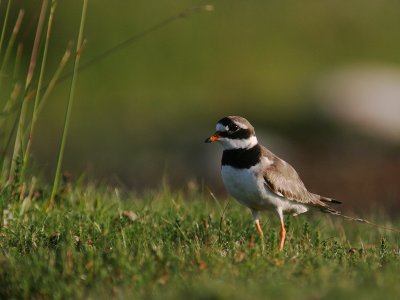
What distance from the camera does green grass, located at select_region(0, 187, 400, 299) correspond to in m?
5.34

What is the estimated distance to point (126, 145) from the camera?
2172 cm

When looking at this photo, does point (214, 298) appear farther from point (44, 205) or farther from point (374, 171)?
point (374, 171)

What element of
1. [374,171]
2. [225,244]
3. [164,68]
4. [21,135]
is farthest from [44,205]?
[164,68]

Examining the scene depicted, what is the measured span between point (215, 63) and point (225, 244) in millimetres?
20821

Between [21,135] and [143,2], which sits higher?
[143,2]

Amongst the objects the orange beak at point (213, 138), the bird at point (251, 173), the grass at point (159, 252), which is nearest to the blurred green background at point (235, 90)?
the grass at point (159, 252)

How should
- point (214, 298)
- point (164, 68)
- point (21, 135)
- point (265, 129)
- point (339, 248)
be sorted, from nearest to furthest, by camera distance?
point (214, 298), point (339, 248), point (21, 135), point (265, 129), point (164, 68)

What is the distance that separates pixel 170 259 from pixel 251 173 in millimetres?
1720

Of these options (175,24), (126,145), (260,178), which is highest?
(175,24)

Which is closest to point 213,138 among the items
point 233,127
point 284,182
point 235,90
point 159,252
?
point 233,127

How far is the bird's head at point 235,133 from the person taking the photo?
24.7 feet

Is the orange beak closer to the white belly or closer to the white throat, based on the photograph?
the white throat

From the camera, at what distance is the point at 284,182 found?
761cm

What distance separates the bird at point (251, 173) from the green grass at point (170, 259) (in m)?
0.25
